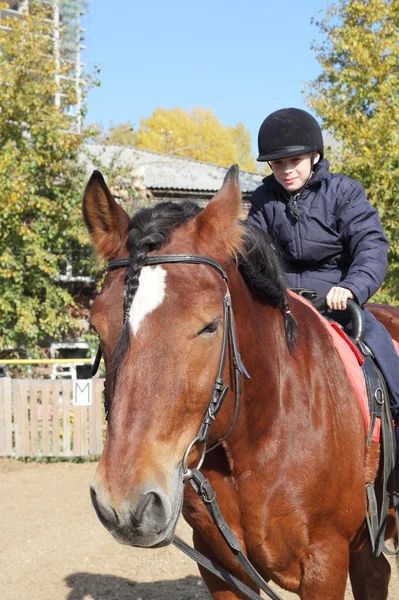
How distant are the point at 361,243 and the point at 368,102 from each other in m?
14.9

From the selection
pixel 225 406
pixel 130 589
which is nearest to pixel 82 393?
pixel 130 589

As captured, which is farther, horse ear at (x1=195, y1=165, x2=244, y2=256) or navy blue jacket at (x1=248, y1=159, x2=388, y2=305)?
navy blue jacket at (x1=248, y1=159, x2=388, y2=305)

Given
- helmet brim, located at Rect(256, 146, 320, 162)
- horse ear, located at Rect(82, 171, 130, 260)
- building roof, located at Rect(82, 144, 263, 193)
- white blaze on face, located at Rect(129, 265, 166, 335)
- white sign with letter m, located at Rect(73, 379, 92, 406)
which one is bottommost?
white sign with letter m, located at Rect(73, 379, 92, 406)

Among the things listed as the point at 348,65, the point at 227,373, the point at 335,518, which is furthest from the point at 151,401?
the point at 348,65

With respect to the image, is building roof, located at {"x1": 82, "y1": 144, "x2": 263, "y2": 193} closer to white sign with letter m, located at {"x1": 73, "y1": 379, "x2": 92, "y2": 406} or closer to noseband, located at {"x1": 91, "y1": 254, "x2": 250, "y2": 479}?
white sign with letter m, located at {"x1": 73, "y1": 379, "x2": 92, "y2": 406}

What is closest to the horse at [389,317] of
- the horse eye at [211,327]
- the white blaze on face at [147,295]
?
the horse eye at [211,327]

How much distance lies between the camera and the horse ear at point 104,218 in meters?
2.54

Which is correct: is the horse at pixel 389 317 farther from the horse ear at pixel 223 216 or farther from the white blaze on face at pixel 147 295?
the white blaze on face at pixel 147 295

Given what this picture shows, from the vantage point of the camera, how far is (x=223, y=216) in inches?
97.7

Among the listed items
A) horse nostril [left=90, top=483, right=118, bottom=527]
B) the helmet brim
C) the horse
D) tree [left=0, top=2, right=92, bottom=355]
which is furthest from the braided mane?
tree [left=0, top=2, right=92, bottom=355]

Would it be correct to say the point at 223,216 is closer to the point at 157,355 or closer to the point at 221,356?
the point at 221,356

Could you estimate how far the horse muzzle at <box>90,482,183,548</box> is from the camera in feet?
6.46

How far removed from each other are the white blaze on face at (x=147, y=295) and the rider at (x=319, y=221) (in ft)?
4.20

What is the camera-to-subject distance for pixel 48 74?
14648 millimetres
